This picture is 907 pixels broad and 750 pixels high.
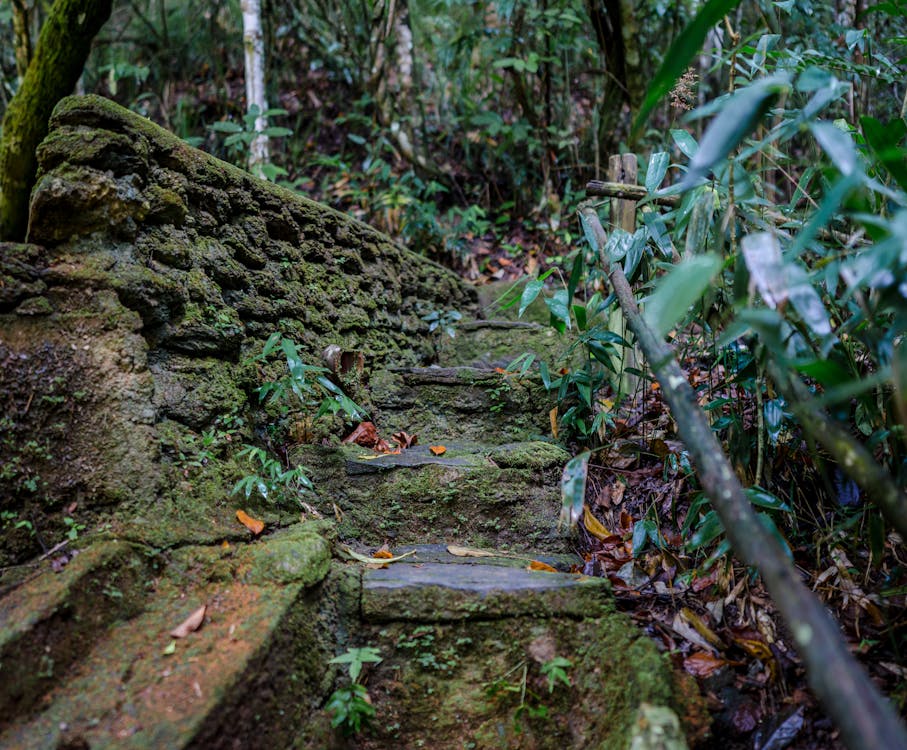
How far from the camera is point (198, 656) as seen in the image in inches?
53.6

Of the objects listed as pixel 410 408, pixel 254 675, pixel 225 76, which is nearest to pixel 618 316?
pixel 410 408

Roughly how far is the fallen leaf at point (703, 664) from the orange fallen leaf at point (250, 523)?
120 centimetres

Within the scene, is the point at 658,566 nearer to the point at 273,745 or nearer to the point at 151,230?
the point at 273,745

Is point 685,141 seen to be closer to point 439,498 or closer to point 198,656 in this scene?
point 439,498

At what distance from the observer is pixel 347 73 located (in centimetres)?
674

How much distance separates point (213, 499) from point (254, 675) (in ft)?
2.11

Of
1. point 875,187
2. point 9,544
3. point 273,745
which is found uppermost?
point 875,187

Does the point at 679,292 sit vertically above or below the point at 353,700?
above

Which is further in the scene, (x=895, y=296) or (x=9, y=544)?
(x=9, y=544)

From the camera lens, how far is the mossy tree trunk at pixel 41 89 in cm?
243

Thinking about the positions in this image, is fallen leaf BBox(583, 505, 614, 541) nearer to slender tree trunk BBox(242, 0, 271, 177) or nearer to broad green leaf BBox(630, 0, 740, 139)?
broad green leaf BBox(630, 0, 740, 139)

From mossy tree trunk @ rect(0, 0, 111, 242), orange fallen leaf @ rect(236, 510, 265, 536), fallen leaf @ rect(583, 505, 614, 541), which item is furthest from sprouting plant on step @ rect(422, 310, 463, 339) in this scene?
orange fallen leaf @ rect(236, 510, 265, 536)

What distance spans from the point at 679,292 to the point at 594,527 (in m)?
1.51

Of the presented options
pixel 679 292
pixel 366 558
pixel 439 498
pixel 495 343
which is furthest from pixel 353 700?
pixel 495 343
